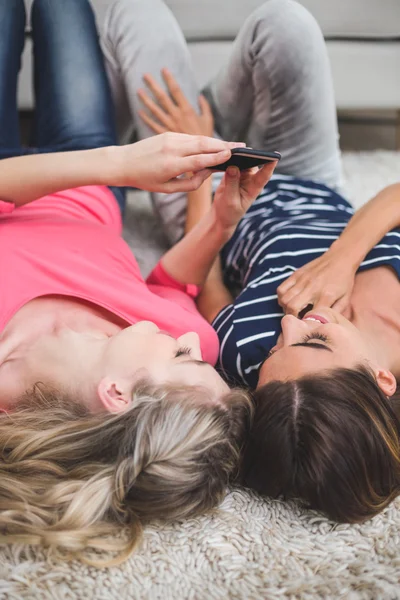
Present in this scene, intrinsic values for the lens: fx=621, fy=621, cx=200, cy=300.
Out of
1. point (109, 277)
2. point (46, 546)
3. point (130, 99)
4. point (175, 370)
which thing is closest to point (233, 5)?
point (130, 99)

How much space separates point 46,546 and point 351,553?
1.16 feet

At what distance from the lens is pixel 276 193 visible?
128cm

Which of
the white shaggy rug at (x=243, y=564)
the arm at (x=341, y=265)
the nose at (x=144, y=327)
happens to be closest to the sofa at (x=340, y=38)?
the arm at (x=341, y=265)

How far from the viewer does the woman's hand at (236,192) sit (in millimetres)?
953

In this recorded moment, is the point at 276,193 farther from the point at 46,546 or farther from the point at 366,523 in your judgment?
the point at 46,546

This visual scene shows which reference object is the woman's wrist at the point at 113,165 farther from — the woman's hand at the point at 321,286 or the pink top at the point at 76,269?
the woman's hand at the point at 321,286

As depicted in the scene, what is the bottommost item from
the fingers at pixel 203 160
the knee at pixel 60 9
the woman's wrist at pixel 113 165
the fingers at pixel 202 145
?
A: the woman's wrist at pixel 113 165

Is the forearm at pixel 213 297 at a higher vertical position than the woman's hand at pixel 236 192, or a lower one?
lower

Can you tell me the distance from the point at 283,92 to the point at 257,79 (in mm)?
59

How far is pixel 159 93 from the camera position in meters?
1.28

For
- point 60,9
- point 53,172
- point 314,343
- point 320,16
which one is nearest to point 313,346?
point 314,343

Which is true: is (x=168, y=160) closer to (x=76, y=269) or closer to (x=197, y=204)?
(x=76, y=269)

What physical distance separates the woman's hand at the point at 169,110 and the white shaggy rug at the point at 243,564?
77 centimetres

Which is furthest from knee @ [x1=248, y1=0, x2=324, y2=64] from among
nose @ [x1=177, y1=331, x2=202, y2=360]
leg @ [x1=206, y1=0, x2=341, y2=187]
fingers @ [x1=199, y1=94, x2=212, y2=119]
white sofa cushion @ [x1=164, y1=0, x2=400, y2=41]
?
nose @ [x1=177, y1=331, x2=202, y2=360]
